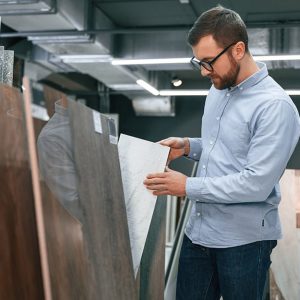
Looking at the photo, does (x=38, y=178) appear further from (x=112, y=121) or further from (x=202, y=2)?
(x=202, y=2)

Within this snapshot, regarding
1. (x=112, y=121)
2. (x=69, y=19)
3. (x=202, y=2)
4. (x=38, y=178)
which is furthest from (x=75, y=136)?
(x=202, y=2)

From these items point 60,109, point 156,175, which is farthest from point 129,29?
point 60,109

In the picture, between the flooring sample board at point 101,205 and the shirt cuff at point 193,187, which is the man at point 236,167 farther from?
the flooring sample board at point 101,205

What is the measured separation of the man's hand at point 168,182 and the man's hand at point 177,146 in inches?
9.2

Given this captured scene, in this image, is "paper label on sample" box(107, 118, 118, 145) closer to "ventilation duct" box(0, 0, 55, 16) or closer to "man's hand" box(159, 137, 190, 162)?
"man's hand" box(159, 137, 190, 162)

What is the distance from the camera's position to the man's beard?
1.63 metres

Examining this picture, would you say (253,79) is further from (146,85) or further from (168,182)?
(146,85)

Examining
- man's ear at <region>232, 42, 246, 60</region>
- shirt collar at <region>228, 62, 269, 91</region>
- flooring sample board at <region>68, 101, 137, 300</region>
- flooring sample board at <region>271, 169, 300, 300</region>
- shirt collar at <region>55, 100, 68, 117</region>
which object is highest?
man's ear at <region>232, 42, 246, 60</region>

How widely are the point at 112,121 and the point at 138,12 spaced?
4596mm

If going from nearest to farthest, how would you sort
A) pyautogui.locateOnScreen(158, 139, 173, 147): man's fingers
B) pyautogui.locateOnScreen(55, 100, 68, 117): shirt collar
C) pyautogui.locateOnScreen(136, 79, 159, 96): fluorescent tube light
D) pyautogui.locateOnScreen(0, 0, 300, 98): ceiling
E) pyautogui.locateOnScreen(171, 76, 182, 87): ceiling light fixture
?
pyautogui.locateOnScreen(55, 100, 68, 117): shirt collar < pyautogui.locateOnScreen(158, 139, 173, 147): man's fingers < pyautogui.locateOnScreen(0, 0, 300, 98): ceiling < pyautogui.locateOnScreen(136, 79, 159, 96): fluorescent tube light < pyautogui.locateOnScreen(171, 76, 182, 87): ceiling light fixture

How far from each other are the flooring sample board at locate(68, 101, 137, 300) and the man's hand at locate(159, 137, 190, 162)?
0.76ft

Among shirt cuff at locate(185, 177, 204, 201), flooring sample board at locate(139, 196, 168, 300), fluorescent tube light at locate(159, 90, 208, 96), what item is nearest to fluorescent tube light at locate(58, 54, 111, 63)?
fluorescent tube light at locate(159, 90, 208, 96)

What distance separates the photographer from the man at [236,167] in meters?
1.53

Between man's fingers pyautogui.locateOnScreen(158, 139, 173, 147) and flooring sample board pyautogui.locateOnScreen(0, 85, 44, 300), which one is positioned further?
man's fingers pyautogui.locateOnScreen(158, 139, 173, 147)
